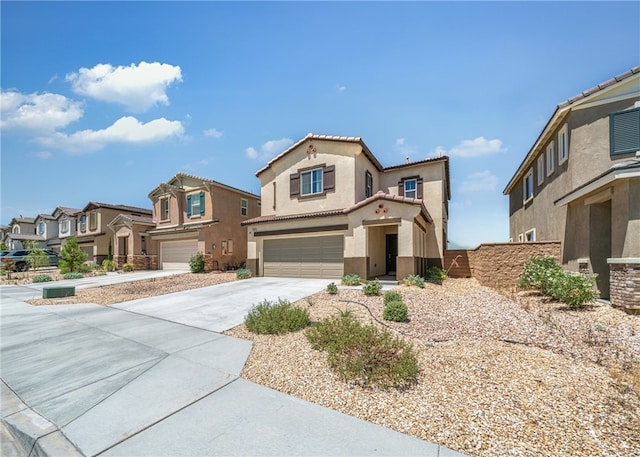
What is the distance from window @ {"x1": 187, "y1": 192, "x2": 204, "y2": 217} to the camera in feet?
74.3

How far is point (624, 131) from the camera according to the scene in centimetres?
932

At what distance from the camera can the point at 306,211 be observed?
56.7 ft

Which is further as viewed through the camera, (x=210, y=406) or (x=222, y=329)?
(x=222, y=329)

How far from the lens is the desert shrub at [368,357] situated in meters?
3.94

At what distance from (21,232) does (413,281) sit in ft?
190

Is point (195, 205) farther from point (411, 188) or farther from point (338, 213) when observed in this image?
point (411, 188)

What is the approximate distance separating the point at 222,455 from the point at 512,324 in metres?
6.56

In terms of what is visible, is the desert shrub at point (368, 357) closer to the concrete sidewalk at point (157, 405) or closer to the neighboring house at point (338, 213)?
the concrete sidewalk at point (157, 405)

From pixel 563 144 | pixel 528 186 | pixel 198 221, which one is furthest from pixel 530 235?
pixel 198 221

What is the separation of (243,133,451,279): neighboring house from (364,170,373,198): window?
62mm

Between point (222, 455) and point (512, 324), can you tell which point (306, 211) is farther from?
point (222, 455)

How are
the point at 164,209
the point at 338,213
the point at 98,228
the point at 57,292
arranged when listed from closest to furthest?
the point at 57,292, the point at 338,213, the point at 164,209, the point at 98,228

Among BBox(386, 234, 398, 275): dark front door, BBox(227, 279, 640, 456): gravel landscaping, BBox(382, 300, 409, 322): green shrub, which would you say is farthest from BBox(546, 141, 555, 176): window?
BBox(382, 300, 409, 322): green shrub

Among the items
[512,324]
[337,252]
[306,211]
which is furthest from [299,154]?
[512,324]
